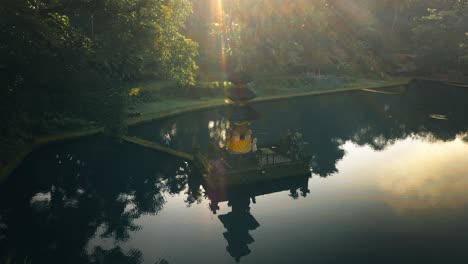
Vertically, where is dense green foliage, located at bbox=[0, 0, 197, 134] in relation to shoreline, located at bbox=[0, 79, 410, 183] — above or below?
above

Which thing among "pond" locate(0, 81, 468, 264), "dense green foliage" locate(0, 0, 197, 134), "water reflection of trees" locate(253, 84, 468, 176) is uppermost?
"dense green foliage" locate(0, 0, 197, 134)

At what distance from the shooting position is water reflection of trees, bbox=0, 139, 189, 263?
16.3m

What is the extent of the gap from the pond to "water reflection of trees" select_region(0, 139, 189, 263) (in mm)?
69

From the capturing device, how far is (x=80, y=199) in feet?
69.6

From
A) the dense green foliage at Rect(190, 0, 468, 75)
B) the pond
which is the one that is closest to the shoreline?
the pond

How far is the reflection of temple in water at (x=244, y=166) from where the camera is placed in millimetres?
22359

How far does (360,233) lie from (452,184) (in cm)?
960

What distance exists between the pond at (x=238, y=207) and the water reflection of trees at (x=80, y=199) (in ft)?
0.23

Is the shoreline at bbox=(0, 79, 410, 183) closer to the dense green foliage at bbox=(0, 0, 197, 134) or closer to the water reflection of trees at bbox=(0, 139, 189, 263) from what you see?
the water reflection of trees at bbox=(0, 139, 189, 263)

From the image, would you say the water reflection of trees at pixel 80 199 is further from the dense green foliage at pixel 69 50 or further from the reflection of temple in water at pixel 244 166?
→ the dense green foliage at pixel 69 50

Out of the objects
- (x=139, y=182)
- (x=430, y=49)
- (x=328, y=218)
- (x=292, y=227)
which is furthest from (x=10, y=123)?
(x=430, y=49)

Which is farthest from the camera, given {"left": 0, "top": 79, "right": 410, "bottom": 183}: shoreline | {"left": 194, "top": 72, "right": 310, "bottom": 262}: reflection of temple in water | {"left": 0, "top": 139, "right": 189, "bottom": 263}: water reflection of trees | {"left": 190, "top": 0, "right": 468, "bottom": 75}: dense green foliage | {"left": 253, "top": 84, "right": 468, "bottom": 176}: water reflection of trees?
{"left": 190, "top": 0, "right": 468, "bottom": 75}: dense green foliage

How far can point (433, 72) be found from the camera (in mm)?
74188

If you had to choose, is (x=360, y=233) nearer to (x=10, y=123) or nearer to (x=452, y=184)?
(x=452, y=184)
